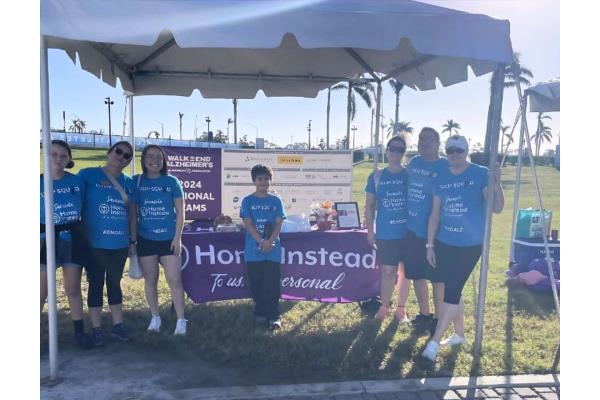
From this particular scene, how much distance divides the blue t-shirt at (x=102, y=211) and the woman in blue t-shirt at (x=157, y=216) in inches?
8.2

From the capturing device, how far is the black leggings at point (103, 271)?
3678mm

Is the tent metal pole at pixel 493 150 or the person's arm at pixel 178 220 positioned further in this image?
the person's arm at pixel 178 220

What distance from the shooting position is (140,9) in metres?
3.02

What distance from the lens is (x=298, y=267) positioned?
466 cm

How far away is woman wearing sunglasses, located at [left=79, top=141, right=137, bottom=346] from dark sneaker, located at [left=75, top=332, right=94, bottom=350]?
36 mm

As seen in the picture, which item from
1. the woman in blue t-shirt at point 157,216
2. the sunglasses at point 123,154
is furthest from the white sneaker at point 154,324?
the sunglasses at point 123,154

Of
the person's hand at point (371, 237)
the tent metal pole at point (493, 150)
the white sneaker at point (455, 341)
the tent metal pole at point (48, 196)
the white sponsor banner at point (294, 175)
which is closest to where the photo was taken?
the tent metal pole at point (48, 196)

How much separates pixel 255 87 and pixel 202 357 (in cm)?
382

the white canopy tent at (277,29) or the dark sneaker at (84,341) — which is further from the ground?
the white canopy tent at (277,29)

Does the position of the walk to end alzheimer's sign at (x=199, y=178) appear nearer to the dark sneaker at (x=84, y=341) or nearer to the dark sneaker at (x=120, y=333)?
the dark sneaker at (x=120, y=333)

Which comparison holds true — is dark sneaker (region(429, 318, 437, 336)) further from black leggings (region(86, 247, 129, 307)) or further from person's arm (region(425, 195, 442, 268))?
black leggings (region(86, 247, 129, 307))

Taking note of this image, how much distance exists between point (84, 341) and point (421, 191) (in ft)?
10.00

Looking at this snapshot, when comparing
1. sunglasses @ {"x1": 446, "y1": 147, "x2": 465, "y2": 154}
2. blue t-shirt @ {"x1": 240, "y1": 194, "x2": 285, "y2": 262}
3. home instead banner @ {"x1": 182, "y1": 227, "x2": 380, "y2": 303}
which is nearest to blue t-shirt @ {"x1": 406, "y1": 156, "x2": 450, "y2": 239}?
sunglasses @ {"x1": 446, "y1": 147, "x2": 465, "y2": 154}

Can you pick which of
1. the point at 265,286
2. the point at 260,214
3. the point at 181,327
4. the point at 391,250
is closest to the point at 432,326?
the point at 391,250
